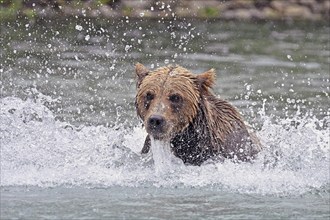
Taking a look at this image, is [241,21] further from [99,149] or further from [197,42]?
[99,149]

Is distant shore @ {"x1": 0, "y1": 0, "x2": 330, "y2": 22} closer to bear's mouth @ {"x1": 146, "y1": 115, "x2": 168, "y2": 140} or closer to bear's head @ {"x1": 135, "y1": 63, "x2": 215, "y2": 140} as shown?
bear's head @ {"x1": 135, "y1": 63, "x2": 215, "y2": 140}

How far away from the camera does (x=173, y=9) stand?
81.6 feet

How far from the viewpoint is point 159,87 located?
9602 mm

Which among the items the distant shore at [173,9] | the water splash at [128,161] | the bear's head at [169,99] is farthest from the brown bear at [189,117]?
the distant shore at [173,9]

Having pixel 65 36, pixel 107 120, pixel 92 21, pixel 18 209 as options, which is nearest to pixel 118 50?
pixel 65 36

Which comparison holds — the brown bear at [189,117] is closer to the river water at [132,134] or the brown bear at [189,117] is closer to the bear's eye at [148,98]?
the bear's eye at [148,98]

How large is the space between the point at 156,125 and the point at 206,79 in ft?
2.45

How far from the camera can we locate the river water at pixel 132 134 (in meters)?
9.09

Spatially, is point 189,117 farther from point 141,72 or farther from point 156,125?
point 141,72

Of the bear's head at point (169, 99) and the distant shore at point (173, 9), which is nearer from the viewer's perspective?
the bear's head at point (169, 99)

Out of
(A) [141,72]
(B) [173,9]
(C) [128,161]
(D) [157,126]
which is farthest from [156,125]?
(B) [173,9]

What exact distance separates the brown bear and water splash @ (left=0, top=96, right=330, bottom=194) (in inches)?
4.9

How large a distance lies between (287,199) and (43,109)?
339 centimetres

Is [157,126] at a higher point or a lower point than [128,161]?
higher
